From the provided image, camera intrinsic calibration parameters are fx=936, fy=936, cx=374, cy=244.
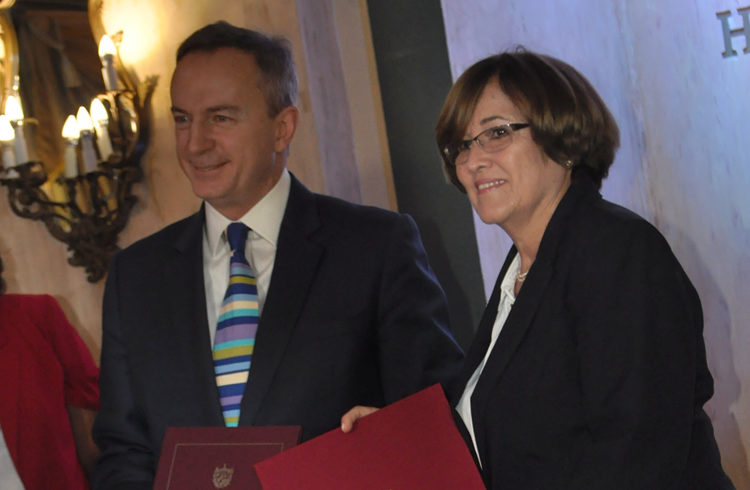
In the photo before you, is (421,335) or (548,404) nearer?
(548,404)

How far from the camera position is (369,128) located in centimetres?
315

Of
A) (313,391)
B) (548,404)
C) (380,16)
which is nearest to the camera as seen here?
(548,404)

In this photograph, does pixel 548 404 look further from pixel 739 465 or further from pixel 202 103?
pixel 739 465

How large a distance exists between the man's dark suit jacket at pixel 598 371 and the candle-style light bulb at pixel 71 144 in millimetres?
2343

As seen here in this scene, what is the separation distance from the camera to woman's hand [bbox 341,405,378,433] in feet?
5.39

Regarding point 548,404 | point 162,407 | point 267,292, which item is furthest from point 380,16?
point 548,404

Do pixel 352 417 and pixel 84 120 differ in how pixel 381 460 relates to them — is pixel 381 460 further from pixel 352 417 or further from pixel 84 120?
pixel 84 120

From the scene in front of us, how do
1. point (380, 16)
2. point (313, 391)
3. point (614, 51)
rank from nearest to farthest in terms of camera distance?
1. point (313, 391)
2. point (380, 16)
3. point (614, 51)

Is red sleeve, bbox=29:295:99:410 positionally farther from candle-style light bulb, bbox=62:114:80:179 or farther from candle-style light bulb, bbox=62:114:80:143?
candle-style light bulb, bbox=62:114:80:143

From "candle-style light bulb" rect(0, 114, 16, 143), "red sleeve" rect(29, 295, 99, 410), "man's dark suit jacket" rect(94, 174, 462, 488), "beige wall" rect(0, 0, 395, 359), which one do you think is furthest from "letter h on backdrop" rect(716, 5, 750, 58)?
"candle-style light bulb" rect(0, 114, 16, 143)

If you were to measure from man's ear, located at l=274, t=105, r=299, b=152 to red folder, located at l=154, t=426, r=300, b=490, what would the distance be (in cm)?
74

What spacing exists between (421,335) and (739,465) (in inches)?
68.6

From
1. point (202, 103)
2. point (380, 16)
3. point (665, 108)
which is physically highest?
point (380, 16)

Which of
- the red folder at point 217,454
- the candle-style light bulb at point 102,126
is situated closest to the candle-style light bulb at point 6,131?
the candle-style light bulb at point 102,126
